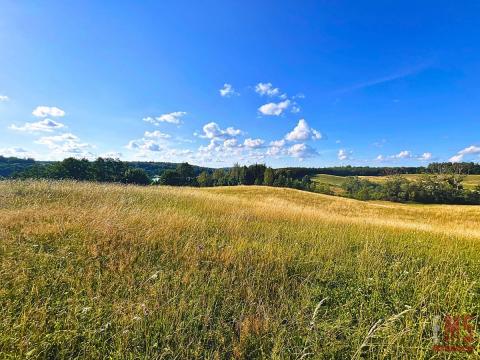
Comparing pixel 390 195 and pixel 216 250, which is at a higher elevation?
pixel 216 250

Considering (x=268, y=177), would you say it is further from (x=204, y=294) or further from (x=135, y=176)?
(x=204, y=294)

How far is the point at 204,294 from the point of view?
311 centimetres

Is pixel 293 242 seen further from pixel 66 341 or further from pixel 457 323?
pixel 66 341

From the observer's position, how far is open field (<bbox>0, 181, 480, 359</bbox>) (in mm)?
2354

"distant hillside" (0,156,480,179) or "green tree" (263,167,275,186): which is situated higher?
"distant hillside" (0,156,480,179)

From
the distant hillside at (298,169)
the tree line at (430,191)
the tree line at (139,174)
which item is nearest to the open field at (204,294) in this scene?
the tree line at (139,174)

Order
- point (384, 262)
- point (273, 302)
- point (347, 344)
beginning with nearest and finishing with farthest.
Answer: point (347, 344) → point (273, 302) → point (384, 262)

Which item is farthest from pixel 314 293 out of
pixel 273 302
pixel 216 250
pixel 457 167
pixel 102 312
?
pixel 457 167

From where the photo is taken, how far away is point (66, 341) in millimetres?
2283

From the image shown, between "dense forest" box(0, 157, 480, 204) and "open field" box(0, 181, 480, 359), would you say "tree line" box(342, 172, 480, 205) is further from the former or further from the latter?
"open field" box(0, 181, 480, 359)

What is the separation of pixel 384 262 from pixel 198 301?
3.65m
